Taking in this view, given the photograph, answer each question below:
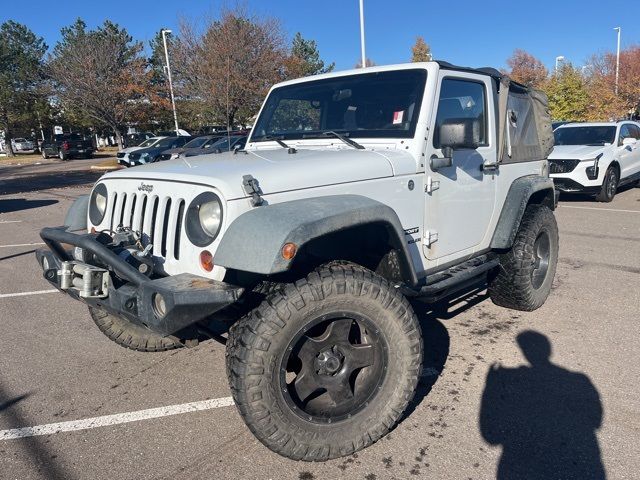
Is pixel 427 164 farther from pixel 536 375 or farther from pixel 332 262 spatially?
pixel 536 375

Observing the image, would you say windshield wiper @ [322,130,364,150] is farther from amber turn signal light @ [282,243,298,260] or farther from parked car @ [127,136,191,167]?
parked car @ [127,136,191,167]

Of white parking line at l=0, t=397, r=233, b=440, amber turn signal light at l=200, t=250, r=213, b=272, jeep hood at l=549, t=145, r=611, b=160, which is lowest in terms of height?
white parking line at l=0, t=397, r=233, b=440

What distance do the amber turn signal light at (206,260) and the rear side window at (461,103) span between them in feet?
5.51

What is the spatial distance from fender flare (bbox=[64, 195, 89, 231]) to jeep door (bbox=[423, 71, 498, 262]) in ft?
7.66

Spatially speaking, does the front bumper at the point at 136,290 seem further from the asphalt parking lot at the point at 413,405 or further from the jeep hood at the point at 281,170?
→ the asphalt parking lot at the point at 413,405

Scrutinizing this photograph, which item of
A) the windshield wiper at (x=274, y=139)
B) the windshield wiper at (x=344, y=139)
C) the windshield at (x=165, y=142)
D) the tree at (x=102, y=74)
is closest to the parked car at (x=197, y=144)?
the windshield at (x=165, y=142)

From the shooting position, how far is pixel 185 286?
2.40m

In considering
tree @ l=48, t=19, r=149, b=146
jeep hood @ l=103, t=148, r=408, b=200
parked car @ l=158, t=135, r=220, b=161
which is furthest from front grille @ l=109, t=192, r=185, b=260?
tree @ l=48, t=19, r=149, b=146

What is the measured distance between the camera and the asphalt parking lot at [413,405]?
2660 mm

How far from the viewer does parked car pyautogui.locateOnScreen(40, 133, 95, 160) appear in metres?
34.2

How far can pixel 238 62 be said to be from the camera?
892 inches

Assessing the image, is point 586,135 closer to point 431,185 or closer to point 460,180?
point 460,180

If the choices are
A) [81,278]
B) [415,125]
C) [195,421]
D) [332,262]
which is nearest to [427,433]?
[332,262]

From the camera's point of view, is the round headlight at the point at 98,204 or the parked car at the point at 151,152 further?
the parked car at the point at 151,152
